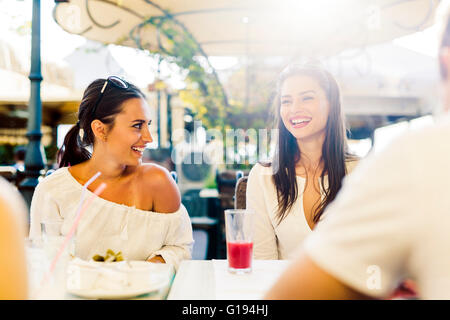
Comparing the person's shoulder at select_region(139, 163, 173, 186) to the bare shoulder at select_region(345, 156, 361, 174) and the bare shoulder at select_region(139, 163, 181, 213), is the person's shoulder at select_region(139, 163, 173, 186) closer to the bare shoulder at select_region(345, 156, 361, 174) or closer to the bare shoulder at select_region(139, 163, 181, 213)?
the bare shoulder at select_region(139, 163, 181, 213)

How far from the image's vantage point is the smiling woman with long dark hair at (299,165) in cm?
168

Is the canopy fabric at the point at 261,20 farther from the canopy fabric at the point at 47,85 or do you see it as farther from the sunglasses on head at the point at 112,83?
the canopy fabric at the point at 47,85

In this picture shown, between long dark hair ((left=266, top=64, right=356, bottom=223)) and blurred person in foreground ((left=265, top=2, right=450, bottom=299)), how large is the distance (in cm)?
123

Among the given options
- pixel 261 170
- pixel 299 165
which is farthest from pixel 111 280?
pixel 299 165

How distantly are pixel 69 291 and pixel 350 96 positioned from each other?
1446 centimetres

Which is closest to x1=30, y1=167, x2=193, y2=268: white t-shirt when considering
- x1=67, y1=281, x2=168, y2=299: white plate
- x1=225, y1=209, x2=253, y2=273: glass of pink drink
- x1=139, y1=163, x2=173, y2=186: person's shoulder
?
x1=139, y1=163, x2=173, y2=186: person's shoulder

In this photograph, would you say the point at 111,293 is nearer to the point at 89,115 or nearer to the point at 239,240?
Answer: the point at 239,240

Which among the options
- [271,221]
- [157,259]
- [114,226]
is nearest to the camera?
[157,259]

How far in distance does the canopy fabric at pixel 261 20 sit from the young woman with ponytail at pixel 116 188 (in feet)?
4.94

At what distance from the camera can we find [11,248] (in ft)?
1.69

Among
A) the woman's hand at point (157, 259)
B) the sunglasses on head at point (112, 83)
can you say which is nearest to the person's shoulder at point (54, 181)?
the sunglasses on head at point (112, 83)

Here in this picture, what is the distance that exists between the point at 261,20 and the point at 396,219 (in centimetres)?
373

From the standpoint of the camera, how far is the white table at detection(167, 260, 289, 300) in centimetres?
92
